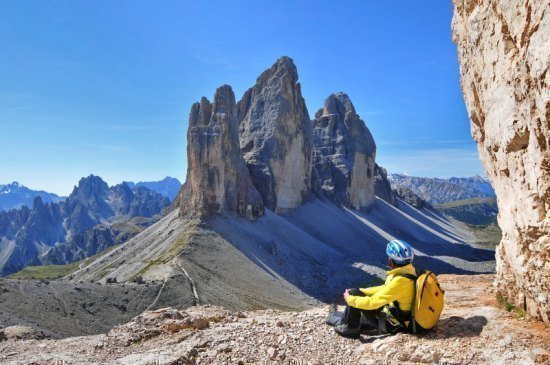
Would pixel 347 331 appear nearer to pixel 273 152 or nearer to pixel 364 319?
pixel 364 319

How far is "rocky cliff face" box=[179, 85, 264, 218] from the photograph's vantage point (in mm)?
73875

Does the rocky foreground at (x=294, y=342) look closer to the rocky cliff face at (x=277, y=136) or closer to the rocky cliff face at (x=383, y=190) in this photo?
the rocky cliff face at (x=277, y=136)

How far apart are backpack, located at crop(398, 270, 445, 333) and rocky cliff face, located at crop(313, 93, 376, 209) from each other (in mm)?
112917

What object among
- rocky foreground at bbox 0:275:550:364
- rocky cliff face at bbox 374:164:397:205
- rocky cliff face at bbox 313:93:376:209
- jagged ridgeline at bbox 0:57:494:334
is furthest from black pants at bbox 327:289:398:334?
rocky cliff face at bbox 374:164:397:205

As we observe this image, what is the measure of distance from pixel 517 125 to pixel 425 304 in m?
4.12

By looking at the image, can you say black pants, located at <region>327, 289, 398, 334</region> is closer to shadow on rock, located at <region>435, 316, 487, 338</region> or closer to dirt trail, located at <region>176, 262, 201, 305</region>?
shadow on rock, located at <region>435, 316, 487, 338</region>

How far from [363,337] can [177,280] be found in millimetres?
38705

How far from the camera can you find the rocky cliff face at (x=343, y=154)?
12962cm

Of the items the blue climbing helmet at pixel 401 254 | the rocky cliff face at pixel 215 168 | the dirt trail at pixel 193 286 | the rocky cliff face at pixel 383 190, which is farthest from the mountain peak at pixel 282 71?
the blue climbing helmet at pixel 401 254

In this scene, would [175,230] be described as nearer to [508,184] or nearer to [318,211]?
[318,211]

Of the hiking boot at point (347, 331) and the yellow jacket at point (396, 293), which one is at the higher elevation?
the yellow jacket at point (396, 293)

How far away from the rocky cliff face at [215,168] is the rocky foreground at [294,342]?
2316 inches

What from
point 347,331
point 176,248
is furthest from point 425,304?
point 176,248

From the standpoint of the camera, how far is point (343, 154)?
456 ft
